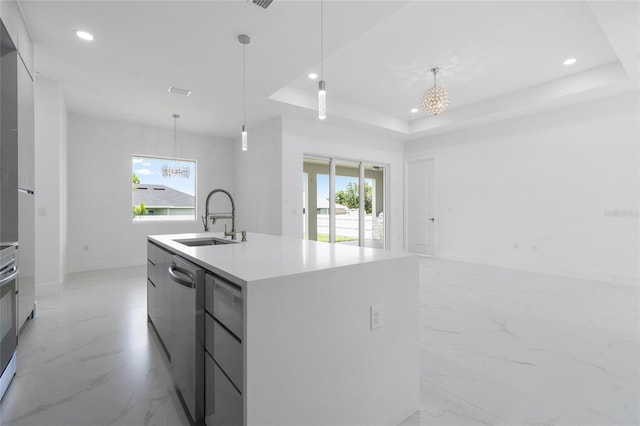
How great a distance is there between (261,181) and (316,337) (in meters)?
4.70

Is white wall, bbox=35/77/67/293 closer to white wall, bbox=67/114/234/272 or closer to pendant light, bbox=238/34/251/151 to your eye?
white wall, bbox=67/114/234/272

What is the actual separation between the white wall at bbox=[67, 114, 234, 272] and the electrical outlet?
535 centimetres

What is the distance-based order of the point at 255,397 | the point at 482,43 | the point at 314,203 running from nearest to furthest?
1. the point at 255,397
2. the point at 482,43
3. the point at 314,203

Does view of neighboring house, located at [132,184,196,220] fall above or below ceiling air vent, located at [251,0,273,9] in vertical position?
below

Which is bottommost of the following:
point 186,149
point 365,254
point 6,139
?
point 365,254

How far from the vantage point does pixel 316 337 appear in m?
1.20

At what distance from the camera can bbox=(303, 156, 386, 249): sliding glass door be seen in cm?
570

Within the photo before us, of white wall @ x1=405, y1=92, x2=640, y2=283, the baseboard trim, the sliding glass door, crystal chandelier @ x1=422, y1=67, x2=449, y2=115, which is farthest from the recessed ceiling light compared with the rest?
the baseboard trim

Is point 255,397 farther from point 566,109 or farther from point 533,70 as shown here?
point 566,109

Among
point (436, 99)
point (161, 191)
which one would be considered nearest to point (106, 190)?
point (161, 191)

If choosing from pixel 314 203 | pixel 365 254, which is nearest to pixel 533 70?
pixel 314 203

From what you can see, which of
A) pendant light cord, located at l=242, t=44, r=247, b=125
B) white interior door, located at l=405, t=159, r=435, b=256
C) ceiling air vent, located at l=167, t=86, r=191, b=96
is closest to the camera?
pendant light cord, located at l=242, t=44, r=247, b=125

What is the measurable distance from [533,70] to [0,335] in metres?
5.97

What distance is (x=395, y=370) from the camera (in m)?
1.49
